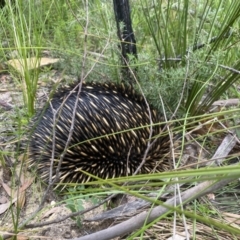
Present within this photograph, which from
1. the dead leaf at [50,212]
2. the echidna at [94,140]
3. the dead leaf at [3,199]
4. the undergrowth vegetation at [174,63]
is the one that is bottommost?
the dead leaf at [50,212]

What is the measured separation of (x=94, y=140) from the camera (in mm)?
1439

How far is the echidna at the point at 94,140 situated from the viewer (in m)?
1.44

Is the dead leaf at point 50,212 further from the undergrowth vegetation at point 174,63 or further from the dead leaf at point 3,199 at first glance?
the dead leaf at point 3,199

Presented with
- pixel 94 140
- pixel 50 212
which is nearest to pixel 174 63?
pixel 94 140

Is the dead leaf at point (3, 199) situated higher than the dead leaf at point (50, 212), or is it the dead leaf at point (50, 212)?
the dead leaf at point (3, 199)

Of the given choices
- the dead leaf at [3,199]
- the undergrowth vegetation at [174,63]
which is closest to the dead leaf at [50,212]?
the undergrowth vegetation at [174,63]

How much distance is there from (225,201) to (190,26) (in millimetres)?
880

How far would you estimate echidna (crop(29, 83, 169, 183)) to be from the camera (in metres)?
1.44

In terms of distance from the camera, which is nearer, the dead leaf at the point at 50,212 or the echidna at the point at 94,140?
the dead leaf at the point at 50,212

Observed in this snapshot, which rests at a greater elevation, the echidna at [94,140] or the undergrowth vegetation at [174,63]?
the undergrowth vegetation at [174,63]

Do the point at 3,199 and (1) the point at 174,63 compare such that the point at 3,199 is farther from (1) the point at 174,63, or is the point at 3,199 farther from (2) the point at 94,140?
(1) the point at 174,63

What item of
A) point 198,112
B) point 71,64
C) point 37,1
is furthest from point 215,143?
point 37,1

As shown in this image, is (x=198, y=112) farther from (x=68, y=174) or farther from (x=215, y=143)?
(x=68, y=174)

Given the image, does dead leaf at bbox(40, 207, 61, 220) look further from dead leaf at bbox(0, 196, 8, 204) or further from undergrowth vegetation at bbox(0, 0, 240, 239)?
dead leaf at bbox(0, 196, 8, 204)
